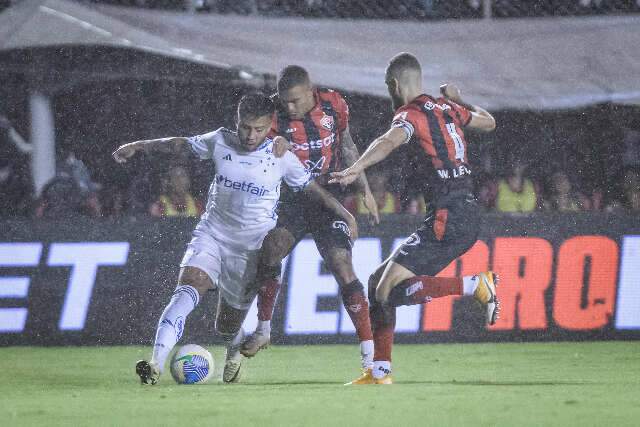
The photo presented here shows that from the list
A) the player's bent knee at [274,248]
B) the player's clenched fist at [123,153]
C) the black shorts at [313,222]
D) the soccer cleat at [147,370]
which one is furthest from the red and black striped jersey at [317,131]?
the soccer cleat at [147,370]

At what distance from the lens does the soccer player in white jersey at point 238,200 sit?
9016mm

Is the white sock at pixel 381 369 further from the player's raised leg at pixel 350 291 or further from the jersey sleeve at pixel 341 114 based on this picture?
Result: the jersey sleeve at pixel 341 114

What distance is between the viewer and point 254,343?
9570 millimetres

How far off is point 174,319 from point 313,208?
5.14 feet

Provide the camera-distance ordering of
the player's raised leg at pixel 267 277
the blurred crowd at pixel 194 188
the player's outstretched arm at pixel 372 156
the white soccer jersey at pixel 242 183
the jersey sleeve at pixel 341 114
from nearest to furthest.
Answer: the player's outstretched arm at pixel 372 156, the white soccer jersey at pixel 242 183, the player's raised leg at pixel 267 277, the jersey sleeve at pixel 341 114, the blurred crowd at pixel 194 188

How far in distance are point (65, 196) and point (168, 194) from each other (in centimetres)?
105

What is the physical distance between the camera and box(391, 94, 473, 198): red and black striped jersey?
899cm

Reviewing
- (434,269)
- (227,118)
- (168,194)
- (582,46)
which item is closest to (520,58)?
(582,46)

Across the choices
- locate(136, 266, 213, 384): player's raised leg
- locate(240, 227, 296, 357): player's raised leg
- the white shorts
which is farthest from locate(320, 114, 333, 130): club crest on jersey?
locate(136, 266, 213, 384): player's raised leg

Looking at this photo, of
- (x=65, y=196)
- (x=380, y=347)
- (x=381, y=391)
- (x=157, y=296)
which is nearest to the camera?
(x=381, y=391)

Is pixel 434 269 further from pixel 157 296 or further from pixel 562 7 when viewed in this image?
pixel 562 7

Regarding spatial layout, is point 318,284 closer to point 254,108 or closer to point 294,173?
point 294,173

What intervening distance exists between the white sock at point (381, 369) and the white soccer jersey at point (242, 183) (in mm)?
1201

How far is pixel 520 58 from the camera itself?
16953 millimetres
